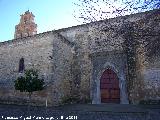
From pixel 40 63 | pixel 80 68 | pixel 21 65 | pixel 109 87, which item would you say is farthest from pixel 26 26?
pixel 109 87

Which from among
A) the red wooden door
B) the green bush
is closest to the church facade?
the red wooden door

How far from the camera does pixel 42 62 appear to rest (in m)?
14.6

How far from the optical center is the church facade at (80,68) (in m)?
14.2

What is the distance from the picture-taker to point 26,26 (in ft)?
81.0

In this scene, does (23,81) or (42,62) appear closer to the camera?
(23,81)

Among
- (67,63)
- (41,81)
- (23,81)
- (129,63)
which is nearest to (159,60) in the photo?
(129,63)

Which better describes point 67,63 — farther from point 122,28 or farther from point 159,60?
point 122,28

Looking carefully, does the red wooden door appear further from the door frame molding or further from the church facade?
the door frame molding

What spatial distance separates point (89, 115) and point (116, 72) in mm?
6030

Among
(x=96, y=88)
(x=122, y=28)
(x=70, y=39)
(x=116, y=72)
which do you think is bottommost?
(x=96, y=88)

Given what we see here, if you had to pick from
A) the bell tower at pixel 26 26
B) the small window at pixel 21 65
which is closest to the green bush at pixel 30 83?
the small window at pixel 21 65

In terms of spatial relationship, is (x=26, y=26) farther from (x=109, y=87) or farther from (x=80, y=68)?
(x=109, y=87)

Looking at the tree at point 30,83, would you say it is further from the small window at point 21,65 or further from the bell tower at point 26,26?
the bell tower at point 26,26

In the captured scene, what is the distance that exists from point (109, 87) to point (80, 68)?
272 cm
